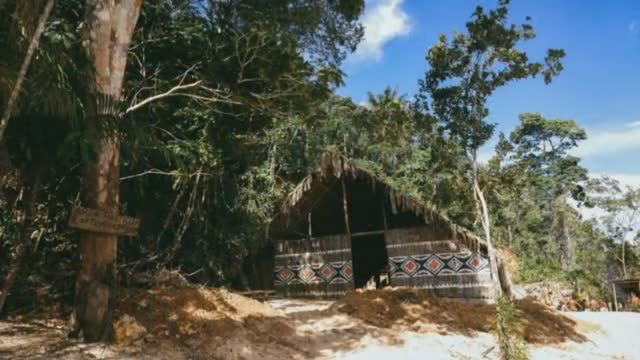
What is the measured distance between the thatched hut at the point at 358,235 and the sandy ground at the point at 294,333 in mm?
1411

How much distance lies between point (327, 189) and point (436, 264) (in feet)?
→ 10.7

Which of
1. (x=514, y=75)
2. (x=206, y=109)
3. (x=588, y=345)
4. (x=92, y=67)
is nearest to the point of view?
(x=92, y=67)

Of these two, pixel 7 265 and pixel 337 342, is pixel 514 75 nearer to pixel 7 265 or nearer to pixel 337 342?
pixel 337 342

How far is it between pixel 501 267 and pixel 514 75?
4398 millimetres

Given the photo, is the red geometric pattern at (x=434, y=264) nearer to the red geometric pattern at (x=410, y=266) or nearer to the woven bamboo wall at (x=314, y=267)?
the red geometric pattern at (x=410, y=266)

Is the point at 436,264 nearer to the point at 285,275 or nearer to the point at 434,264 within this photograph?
the point at 434,264

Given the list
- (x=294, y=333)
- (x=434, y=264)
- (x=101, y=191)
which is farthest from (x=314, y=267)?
(x=101, y=191)

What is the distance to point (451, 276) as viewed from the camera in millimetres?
10039

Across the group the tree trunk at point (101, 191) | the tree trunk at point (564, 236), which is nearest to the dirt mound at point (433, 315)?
the tree trunk at point (101, 191)

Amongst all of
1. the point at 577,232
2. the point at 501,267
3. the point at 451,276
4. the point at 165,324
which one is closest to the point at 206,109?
the point at 165,324

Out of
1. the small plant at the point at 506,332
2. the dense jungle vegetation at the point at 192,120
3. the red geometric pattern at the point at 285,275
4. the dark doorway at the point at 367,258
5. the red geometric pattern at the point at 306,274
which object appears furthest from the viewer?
the dark doorway at the point at 367,258

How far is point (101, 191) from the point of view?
5043mm

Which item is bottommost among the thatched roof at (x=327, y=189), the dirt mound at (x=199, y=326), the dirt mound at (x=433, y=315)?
the dirt mound at (x=433, y=315)

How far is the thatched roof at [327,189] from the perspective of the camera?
984 centimetres
